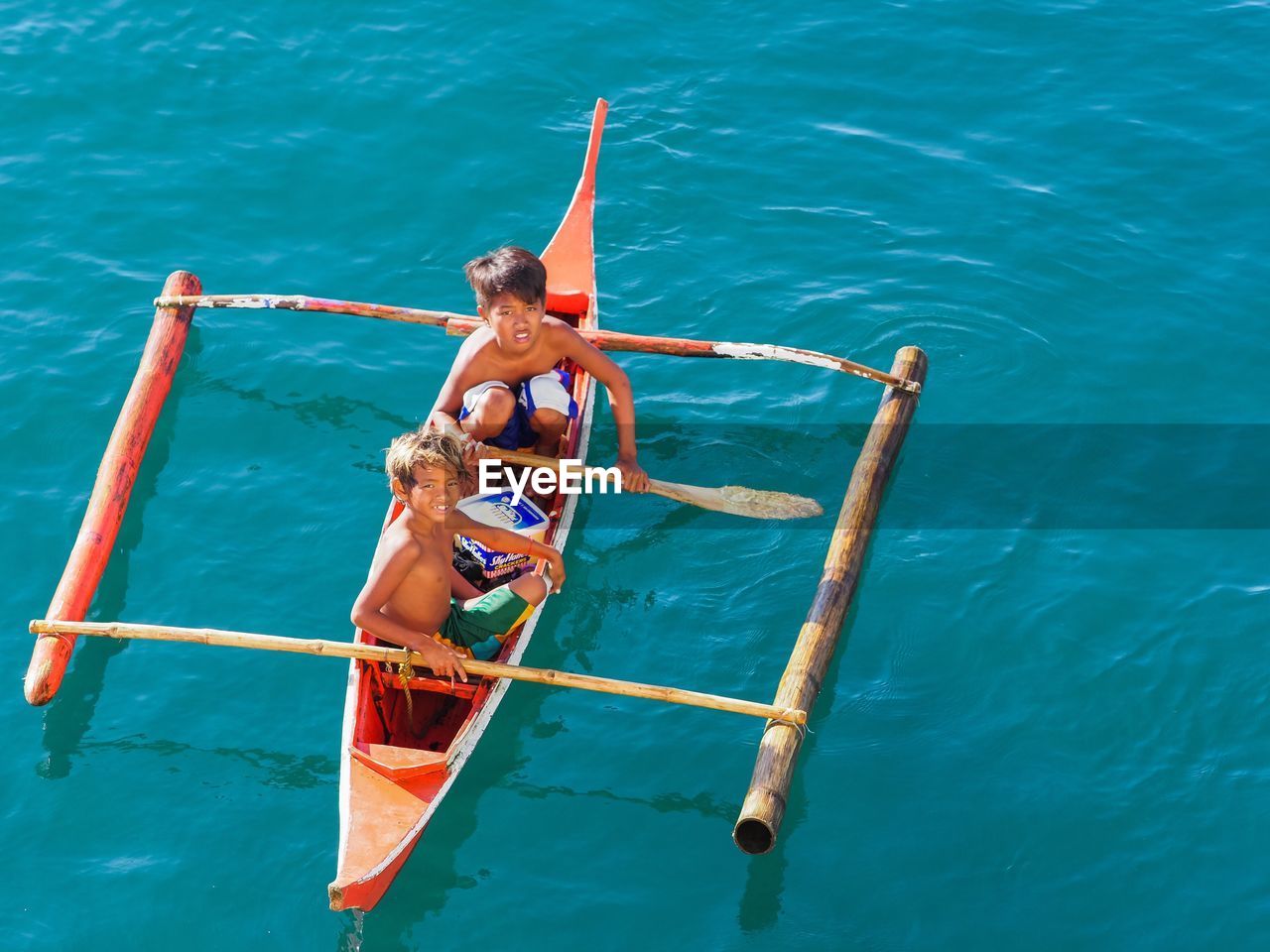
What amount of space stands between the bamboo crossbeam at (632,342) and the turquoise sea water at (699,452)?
1.89 feet

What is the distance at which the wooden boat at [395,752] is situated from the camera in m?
7.08

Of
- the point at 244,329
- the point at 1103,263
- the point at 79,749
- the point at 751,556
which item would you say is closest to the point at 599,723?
the point at 751,556

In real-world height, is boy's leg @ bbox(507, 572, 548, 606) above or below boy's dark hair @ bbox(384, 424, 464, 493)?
below

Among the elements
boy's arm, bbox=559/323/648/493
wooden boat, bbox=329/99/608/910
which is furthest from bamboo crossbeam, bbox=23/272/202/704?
boy's arm, bbox=559/323/648/493

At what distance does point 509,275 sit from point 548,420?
116cm

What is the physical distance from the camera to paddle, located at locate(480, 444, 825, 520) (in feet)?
30.8

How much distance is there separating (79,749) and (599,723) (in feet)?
9.88

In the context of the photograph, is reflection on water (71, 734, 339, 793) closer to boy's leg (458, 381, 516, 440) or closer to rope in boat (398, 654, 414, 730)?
rope in boat (398, 654, 414, 730)

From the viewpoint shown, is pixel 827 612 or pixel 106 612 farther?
pixel 106 612

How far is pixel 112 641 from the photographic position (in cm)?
895

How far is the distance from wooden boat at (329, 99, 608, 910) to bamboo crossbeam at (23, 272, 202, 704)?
1749 mm

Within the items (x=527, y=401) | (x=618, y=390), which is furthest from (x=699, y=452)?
(x=527, y=401)

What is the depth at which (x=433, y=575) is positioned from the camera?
7.64 metres

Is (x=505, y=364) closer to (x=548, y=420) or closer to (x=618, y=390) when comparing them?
(x=548, y=420)
